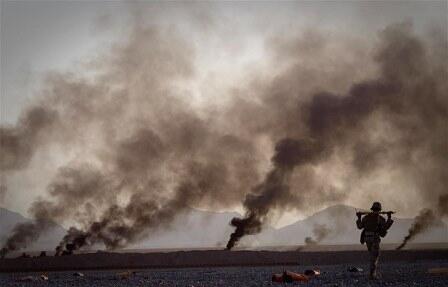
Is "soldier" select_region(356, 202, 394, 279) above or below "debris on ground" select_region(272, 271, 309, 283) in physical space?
above

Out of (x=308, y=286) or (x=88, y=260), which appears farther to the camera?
(x=88, y=260)

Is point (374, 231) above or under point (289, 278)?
above

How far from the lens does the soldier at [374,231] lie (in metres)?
29.7

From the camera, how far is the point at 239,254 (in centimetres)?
5869

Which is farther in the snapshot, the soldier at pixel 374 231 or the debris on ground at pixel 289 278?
the debris on ground at pixel 289 278

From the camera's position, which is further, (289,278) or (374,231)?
(289,278)

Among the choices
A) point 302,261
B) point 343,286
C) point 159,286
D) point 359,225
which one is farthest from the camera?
point 302,261

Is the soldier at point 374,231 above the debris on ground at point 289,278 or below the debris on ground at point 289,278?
above

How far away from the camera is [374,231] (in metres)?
30.1

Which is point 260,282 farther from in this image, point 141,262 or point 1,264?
point 1,264

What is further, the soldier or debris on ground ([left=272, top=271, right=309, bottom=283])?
debris on ground ([left=272, top=271, right=309, bottom=283])

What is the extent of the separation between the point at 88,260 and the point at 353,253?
26.7m

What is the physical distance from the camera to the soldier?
2966 centimetres

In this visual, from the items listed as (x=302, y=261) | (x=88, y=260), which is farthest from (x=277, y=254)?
(x=88, y=260)
